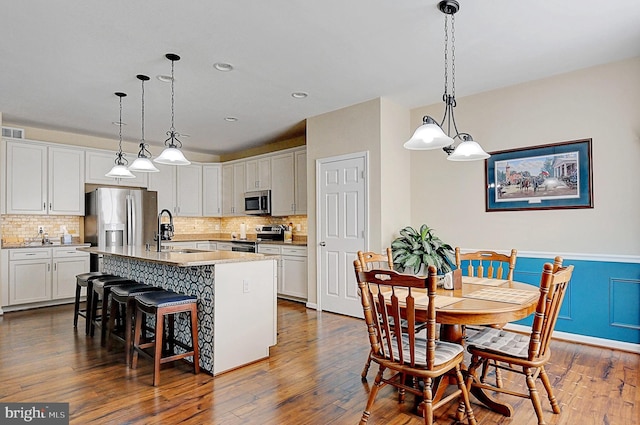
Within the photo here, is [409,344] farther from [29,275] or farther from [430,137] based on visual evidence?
[29,275]

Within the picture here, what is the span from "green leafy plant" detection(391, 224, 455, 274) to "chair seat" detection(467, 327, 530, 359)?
66.4 inches

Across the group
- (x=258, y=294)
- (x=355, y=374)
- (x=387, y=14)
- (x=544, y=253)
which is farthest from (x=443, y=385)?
(x=387, y=14)

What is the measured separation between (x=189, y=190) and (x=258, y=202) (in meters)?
1.60

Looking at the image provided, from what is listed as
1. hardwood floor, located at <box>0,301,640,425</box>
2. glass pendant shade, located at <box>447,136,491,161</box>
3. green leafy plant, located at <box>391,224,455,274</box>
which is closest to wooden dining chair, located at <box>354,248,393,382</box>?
hardwood floor, located at <box>0,301,640,425</box>

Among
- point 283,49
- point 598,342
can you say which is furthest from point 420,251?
point 283,49

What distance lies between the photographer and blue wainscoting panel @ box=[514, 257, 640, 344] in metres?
3.59

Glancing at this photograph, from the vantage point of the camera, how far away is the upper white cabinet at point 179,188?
7080 millimetres

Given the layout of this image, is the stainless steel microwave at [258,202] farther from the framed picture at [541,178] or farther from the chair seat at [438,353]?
the chair seat at [438,353]

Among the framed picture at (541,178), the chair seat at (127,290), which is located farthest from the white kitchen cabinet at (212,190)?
the framed picture at (541,178)

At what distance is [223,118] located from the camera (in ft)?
18.2

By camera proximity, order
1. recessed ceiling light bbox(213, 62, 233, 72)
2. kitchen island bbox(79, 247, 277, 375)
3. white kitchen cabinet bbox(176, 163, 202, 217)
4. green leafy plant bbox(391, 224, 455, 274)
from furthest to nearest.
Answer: white kitchen cabinet bbox(176, 163, 202, 217) → green leafy plant bbox(391, 224, 455, 274) → recessed ceiling light bbox(213, 62, 233, 72) → kitchen island bbox(79, 247, 277, 375)

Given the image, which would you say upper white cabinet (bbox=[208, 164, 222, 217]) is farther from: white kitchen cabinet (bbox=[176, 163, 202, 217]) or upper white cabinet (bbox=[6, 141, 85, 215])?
upper white cabinet (bbox=[6, 141, 85, 215])

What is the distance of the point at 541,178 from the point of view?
163 inches

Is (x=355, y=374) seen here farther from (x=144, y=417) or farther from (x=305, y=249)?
(x=305, y=249)
